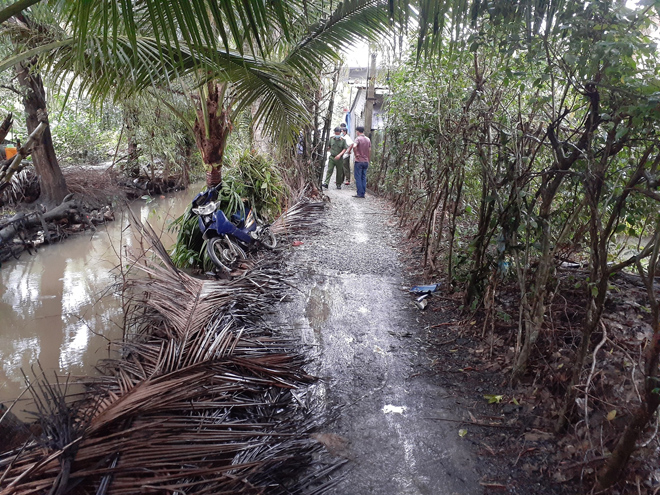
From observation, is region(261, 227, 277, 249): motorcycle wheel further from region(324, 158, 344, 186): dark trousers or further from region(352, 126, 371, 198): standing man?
region(324, 158, 344, 186): dark trousers

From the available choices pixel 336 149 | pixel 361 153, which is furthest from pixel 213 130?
pixel 336 149

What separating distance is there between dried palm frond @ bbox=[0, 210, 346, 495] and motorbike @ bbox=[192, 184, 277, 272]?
5.61 feet

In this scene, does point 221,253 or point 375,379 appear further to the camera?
point 221,253

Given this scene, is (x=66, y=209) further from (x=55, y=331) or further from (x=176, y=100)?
(x=55, y=331)

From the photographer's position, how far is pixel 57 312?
4.91 m

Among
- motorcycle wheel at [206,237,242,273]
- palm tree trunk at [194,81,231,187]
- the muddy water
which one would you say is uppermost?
palm tree trunk at [194,81,231,187]

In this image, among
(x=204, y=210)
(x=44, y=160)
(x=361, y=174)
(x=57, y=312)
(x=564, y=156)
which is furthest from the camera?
(x=361, y=174)

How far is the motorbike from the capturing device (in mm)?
5109

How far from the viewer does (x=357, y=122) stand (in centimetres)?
1839

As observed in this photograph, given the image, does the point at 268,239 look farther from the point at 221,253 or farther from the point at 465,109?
the point at 465,109

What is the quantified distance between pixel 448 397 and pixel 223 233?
11.6ft

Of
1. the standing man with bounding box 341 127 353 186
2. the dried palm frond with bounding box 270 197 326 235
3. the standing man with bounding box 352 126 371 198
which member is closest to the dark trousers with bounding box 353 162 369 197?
the standing man with bounding box 352 126 371 198

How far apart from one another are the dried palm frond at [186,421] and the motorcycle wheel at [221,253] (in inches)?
58.8

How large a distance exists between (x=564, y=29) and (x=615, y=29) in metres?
0.23
